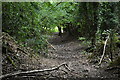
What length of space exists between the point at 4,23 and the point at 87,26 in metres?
4.76

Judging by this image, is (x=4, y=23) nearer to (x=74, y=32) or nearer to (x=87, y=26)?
(x=87, y=26)

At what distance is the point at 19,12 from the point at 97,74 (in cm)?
304

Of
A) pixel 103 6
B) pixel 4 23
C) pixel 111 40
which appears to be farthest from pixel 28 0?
pixel 103 6

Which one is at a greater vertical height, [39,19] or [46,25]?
[39,19]

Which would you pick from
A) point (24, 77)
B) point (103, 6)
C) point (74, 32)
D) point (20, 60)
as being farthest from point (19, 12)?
point (74, 32)

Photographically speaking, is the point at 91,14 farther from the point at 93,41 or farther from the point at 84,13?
the point at 93,41

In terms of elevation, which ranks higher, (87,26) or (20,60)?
(87,26)

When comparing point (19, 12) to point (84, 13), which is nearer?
point (19, 12)

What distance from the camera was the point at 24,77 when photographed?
3477 mm

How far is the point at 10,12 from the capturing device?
4707 mm

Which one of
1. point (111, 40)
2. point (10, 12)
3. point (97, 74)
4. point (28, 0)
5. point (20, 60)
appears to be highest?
point (28, 0)

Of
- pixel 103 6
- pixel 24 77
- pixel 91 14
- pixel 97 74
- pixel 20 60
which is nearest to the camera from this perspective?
pixel 24 77

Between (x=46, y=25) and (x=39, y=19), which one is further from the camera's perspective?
(x=46, y=25)

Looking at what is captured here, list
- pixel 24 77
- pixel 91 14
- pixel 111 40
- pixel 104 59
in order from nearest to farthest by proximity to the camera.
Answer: pixel 24 77, pixel 111 40, pixel 104 59, pixel 91 14
